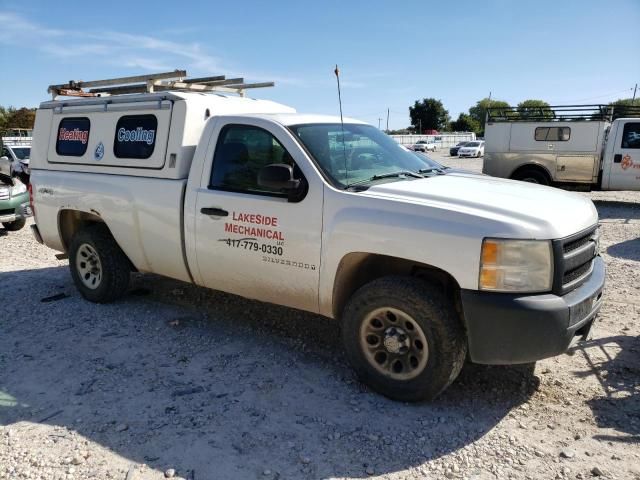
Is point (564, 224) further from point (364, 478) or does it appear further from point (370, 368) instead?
point (364, 478)

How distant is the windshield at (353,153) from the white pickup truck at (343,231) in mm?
17

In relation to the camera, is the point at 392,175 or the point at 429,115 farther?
the point at 429,115

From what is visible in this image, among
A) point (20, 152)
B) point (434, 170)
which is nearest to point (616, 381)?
point (434, 170)

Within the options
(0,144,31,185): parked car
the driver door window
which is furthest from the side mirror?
(0,144,31,185): parked car

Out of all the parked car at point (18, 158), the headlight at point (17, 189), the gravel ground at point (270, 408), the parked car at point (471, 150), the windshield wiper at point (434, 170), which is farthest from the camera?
the parked car at point (471, 150)

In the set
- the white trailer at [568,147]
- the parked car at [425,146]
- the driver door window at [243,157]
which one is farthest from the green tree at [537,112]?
the parked car at [425,146]

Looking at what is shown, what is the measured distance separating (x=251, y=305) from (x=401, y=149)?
222cm

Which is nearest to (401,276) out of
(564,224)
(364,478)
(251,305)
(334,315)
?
(334,315)

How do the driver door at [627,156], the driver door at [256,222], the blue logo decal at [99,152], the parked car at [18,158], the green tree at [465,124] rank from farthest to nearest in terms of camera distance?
the green tree at [465,124]
the parked car at [18,158]
the driver door at [627,156]
the blue logo decal at [99,152]
the driver door at [256,222]

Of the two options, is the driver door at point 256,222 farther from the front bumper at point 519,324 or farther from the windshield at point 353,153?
the front bumper at point 519,324

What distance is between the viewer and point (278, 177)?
11.9 ft

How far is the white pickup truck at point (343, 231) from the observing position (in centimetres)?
309

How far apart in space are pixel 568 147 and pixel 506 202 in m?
11.4

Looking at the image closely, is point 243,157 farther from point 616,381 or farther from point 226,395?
point 616,381
